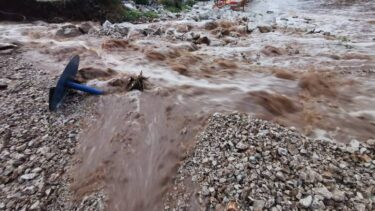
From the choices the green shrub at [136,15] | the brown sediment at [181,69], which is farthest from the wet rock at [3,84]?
the green shrub at [136,15]

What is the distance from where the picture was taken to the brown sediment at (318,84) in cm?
593

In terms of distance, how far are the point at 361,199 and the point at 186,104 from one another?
2933 mm

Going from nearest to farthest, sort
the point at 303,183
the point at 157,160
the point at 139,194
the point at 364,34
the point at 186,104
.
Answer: the point at 303,183, the point at 139,194, the point at 157,160, the point at 186,104, the point at 364,34

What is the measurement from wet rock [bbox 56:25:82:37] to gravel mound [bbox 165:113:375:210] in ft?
25.0

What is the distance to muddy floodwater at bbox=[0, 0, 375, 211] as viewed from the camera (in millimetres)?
4027

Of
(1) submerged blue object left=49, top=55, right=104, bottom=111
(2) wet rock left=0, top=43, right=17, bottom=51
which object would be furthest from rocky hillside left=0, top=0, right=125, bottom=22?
(1) submerged blue object left=49, top=55, right=104, bottom=111

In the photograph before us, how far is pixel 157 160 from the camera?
406cm

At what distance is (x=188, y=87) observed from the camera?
6102mm

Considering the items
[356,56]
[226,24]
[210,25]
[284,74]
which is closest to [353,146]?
[284,74]

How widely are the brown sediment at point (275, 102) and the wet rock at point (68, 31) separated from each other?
277 inches

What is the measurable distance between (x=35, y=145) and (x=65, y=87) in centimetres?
142

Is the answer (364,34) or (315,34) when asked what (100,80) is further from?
(364,34)

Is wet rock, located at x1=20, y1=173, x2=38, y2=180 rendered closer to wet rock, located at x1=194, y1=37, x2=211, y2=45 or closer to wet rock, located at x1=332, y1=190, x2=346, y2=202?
wet rock, located at x1=332, y1=190, x2=346, y2=202

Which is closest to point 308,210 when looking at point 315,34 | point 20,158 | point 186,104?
point 186,104
